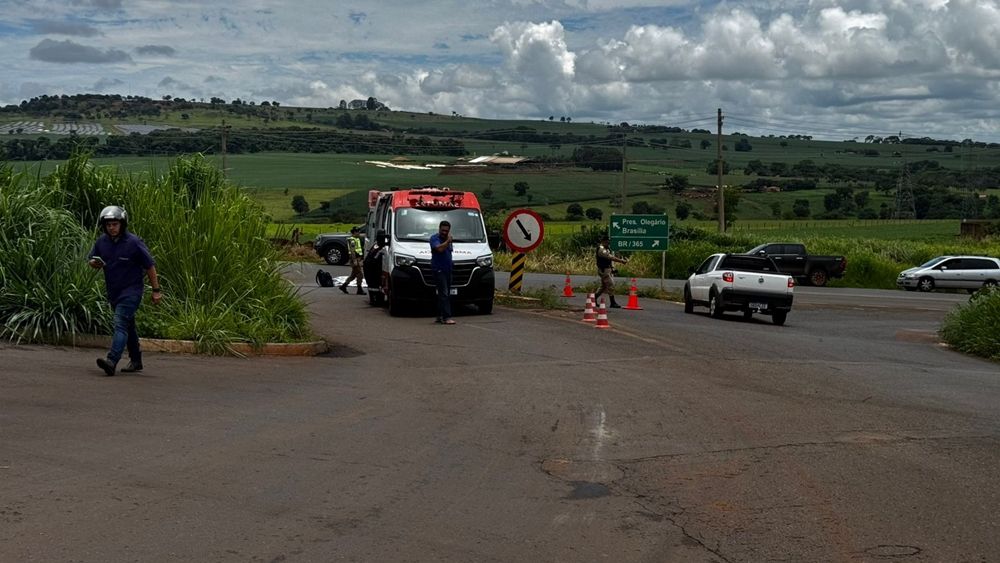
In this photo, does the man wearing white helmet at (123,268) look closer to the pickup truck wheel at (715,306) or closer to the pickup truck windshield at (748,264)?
the pickup truck wheel at (715,306)

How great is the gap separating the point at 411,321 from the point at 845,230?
200 ft

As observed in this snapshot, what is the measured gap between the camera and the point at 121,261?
11883mm

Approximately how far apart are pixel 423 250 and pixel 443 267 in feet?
6.72

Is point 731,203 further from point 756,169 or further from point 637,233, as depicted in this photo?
point 637,233

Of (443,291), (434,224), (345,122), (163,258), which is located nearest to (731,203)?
(345,122)

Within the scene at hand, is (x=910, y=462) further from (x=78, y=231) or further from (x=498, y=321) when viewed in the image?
(x=498, y=321)

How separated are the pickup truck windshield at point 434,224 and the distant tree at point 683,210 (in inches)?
2045

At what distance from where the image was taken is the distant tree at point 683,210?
74.0m

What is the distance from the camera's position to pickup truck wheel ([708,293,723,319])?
26391mm

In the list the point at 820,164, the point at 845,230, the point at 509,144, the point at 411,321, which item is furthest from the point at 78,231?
the point at 820,164

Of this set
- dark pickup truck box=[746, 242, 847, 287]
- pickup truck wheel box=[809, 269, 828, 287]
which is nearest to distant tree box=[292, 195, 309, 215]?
dark pickup truck box=[746, 242, 847, 287]

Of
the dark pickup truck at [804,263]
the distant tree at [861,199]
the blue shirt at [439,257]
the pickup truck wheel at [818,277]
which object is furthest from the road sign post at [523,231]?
the distant tree at [861,199]

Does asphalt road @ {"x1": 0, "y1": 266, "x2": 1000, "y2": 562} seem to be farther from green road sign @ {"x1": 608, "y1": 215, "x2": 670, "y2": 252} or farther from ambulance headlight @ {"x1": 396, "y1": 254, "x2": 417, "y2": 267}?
green road sign @ {"x1": 608, "y1": 215, "x2": 670, "y2": 252}

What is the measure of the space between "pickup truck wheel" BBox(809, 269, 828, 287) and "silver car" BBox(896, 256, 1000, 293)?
3542 mm
